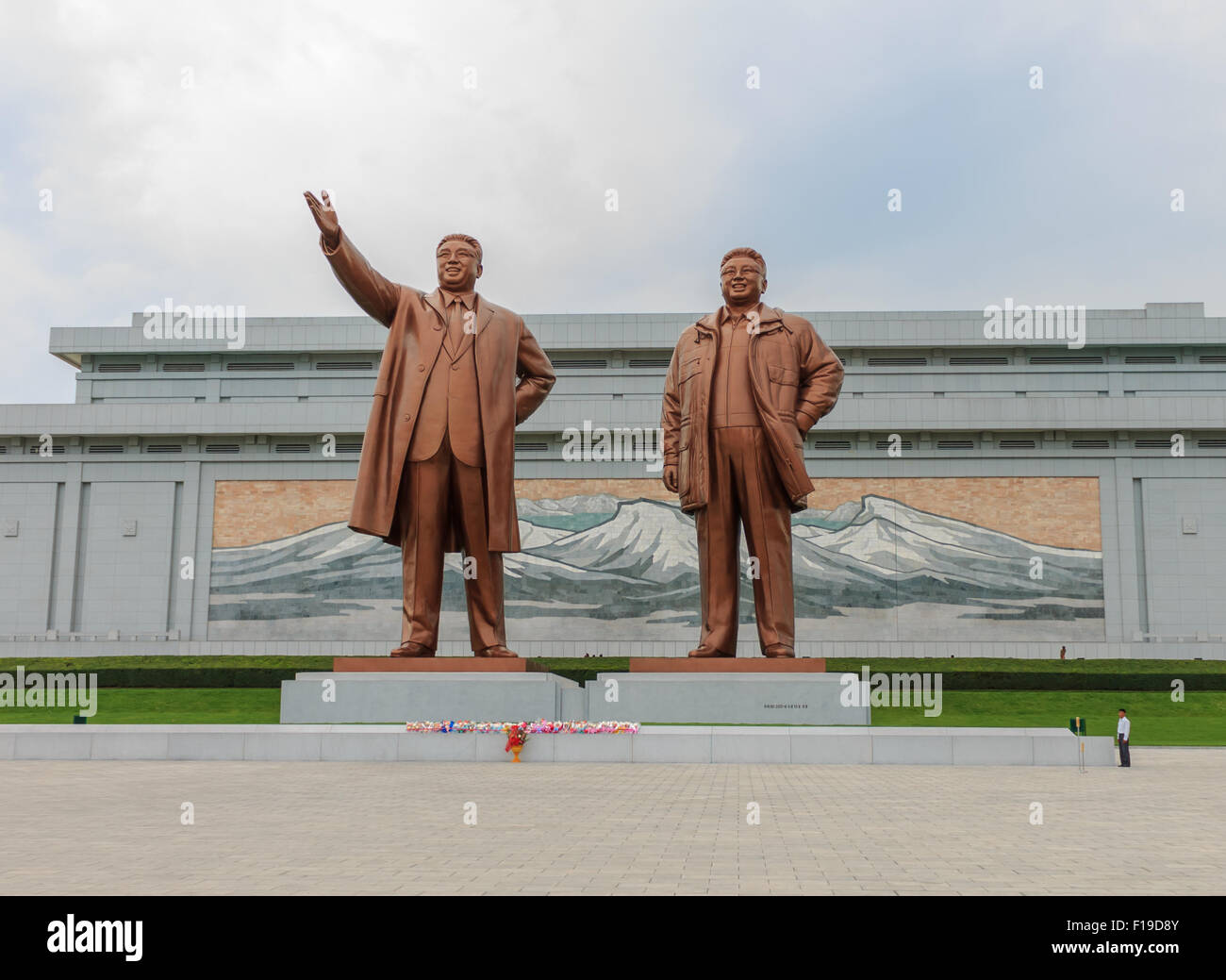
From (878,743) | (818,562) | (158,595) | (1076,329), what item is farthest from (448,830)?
(1076,329)

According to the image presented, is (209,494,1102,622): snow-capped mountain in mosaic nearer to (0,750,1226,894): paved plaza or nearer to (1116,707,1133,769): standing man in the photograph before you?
(1116,707,1133,769): standing man

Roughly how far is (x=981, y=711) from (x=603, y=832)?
1343 centimetres

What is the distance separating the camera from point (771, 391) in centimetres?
1243

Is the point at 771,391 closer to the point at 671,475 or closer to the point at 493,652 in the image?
the point at 671,475

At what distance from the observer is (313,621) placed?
28109 millimetres

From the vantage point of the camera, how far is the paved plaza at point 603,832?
4477mm

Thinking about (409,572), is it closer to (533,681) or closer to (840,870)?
(533,681)

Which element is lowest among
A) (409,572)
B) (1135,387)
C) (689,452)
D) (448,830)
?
(448,830)

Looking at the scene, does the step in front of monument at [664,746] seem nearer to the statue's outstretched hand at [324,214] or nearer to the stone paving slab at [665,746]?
the stone paving slab at [665,746]

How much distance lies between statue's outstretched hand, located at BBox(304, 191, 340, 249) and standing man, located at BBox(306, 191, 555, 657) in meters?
0.80

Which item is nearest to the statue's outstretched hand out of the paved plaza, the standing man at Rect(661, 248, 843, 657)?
the standing man at Rect(661, 248, 843, 657)

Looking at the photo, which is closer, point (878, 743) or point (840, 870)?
point (840, 870)

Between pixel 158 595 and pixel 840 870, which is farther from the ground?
pixel 158 595
